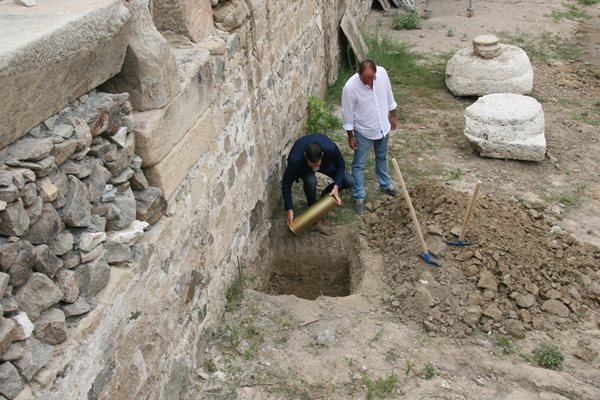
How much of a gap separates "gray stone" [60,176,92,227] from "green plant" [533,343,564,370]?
10.9 feet

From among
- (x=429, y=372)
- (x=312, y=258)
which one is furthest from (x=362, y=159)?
(x=429, y=372)

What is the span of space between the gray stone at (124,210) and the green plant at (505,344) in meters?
2.90

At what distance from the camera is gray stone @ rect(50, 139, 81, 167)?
2.80 m

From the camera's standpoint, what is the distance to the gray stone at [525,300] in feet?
16.8

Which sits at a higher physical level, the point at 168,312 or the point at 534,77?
the point at 168,312

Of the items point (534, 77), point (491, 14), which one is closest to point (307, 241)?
point (534, 77)

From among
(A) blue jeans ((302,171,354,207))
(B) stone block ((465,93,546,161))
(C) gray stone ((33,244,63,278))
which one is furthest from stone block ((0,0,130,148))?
(B) stone block ((465,93,546,161))

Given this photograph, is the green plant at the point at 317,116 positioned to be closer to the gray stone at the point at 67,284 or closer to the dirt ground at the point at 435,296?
the dirt ground at the point at 435,296

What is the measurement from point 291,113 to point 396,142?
1.48 metres

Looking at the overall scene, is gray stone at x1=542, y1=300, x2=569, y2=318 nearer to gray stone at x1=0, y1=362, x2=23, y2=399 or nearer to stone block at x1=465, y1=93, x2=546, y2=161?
stone block at x1=465, y1=93, x2=546, y2=161

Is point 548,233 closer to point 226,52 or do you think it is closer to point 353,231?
point 353,231

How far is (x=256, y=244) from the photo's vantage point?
5758 millimetres

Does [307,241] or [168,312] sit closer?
[168,312]

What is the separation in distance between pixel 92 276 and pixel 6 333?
23.7 inches
